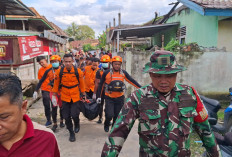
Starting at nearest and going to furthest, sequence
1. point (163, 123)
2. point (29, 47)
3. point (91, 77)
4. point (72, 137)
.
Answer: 1. point (163, 123)
2. point (72, 137)
3. point (91, 77)
4. point (29, 47)

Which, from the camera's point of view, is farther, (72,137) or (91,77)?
(91,77)

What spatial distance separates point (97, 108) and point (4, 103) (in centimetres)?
382

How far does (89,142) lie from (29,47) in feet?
19.8

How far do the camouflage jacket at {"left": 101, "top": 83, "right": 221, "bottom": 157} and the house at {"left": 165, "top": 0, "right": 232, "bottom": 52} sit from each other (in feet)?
21.4

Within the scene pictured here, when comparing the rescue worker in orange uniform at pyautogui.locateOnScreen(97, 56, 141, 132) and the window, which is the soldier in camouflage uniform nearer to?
the rescue worker in orange uniform at pyautogui.locateOnScreen(97, 56, 141, 132)

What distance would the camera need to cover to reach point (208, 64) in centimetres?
730

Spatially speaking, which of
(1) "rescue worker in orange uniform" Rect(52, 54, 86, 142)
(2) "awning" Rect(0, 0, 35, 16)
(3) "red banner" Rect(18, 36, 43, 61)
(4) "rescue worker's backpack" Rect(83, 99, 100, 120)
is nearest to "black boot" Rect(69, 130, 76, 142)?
(1) "rescue worker in orange uniform" Rect(52, 54, 86, 142)

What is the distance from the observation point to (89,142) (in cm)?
472

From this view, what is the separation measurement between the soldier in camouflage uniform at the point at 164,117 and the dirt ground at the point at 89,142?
2.56m

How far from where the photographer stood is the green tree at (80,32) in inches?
3039

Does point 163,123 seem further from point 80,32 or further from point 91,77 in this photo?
point 80,32

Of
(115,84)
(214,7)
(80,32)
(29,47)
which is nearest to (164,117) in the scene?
(115,84)

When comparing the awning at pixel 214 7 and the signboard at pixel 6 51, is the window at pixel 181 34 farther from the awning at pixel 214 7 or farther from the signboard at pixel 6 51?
the signboard at pixel 6 51

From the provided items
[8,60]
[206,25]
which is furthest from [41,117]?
[206,25]
